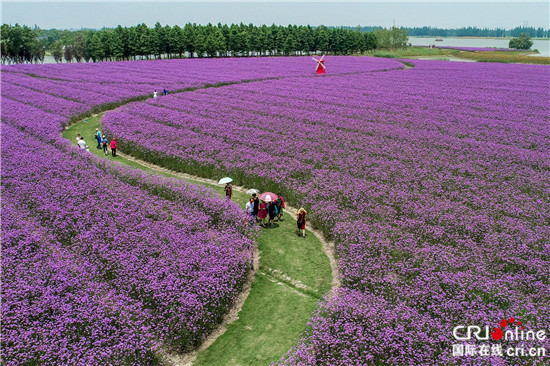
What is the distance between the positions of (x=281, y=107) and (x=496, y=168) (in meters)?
19.4

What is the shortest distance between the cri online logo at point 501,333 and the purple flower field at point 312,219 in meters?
0.20

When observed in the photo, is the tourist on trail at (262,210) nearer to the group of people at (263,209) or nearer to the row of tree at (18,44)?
the group of people at (263,209)

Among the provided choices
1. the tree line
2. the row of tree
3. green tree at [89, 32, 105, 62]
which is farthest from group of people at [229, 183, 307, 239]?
the row of tree

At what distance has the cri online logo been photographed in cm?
Result: 819

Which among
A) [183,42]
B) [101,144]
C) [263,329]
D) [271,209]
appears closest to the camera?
[263,329]

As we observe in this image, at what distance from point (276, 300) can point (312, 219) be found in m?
5.02

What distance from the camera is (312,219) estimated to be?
50.0 ft

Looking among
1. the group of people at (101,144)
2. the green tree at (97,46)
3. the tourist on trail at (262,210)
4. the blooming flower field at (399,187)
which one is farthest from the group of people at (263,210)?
the green tree at (97,46)

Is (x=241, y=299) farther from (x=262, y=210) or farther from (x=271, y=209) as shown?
(x=271, y=209)

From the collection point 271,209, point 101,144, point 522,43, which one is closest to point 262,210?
point 271,209

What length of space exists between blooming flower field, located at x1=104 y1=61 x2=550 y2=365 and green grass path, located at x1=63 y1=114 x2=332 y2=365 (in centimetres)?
75

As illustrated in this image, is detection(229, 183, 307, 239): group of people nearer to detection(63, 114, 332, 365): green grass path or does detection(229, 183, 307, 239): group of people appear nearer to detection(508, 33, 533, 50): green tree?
detection(63, 114, 332, 365): green grass path

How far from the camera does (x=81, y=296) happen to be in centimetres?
948

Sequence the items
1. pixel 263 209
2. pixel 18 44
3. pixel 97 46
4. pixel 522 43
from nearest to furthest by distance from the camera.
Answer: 1. pixel 263 209
2. pixel 97 46
3. pixel 18 44
4. pixel 522 43
